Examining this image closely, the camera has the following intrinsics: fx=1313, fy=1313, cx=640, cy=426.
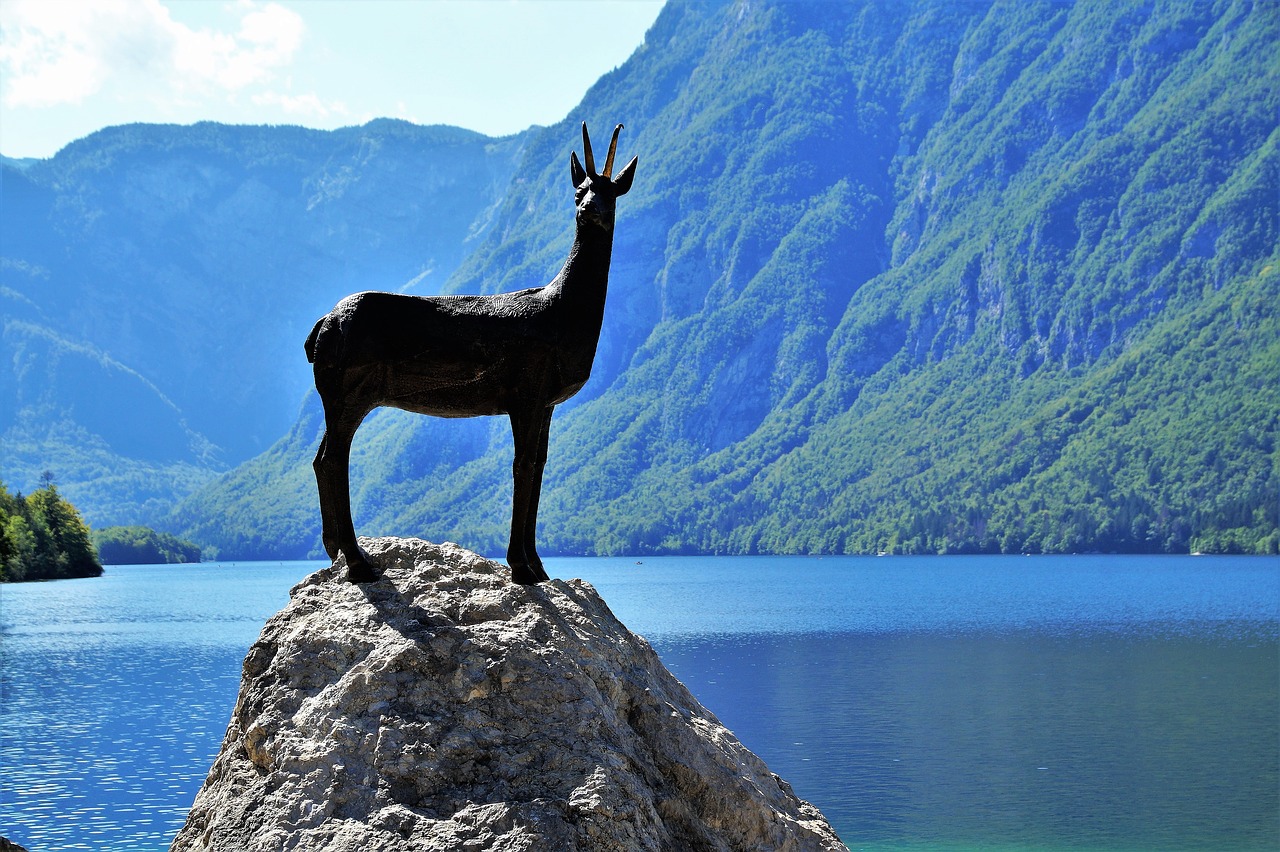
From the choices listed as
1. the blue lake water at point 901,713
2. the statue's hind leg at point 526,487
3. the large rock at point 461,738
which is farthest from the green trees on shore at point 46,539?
the large rock at point 461,738

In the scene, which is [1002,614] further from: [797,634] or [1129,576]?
[1129,576]

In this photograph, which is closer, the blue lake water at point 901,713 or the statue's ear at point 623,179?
the statue's ear at point 623,179

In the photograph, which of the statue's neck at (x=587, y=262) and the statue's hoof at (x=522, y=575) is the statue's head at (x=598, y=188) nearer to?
the statue's neck at (x=587, y=262)

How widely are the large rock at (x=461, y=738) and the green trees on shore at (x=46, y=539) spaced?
104861 millimetres

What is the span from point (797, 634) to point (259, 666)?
242 feet

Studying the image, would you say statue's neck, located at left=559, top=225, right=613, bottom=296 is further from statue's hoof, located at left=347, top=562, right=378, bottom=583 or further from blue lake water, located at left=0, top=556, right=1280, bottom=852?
blue lake water, located at left=0, top=556, right=1280, bottom=852

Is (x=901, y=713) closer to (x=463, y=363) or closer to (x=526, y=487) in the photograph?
(x=526, y=487)

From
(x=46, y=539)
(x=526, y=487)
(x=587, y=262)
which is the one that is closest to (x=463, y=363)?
(x=526, y=487)

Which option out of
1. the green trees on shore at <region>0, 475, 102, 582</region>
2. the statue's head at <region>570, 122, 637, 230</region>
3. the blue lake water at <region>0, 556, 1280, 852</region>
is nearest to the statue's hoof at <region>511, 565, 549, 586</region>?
the statue's head at <region>570, 122, 637, 230</region>

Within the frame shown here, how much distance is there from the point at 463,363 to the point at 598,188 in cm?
172

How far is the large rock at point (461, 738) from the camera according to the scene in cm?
805

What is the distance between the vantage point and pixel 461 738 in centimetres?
831

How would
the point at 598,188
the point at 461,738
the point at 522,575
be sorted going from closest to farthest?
the point at 461,738 < the point at 522,575 < the point at 598,188

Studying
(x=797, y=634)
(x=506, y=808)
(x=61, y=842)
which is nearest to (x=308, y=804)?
(x=506, y=808)
